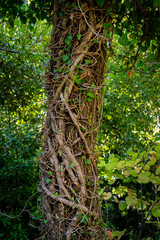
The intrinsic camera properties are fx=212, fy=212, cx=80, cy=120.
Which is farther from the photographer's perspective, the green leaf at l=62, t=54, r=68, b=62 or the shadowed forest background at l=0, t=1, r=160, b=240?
the shadowed forest background at l=0, t=1, r=160, b=240

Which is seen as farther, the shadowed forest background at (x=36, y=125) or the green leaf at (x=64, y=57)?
the shadowed forest background at (x=36, y=125)

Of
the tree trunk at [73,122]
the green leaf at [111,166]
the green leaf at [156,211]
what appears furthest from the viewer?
the tree trunk at [73,122]

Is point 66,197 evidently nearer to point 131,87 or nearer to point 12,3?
point 12,3

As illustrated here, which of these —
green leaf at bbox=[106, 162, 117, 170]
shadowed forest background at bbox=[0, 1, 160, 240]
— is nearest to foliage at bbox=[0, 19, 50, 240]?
shadowed forest background at bbox=[0, 1, 160, 240]

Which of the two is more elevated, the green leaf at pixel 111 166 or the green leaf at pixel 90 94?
the green leaf at pixel 90 94

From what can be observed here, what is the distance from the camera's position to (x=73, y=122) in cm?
168

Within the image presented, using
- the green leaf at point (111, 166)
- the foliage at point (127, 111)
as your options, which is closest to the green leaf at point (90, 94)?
the green leaf at point (111, 166)

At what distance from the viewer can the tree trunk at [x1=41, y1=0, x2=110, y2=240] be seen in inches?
61.1

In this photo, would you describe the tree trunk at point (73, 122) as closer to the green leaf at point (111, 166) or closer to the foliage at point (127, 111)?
the green leaf at point (111, 166)

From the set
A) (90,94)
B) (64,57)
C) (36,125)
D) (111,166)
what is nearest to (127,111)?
(36,125)

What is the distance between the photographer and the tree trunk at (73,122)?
61.1 inches

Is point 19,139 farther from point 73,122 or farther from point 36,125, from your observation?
point 73,122

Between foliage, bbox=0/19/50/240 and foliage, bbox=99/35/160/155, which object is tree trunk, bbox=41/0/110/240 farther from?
foliage, bbox=99/35/160/155

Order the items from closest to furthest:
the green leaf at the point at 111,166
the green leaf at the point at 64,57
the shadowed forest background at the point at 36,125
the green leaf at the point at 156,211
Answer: the green leaf at the point at 156,211 < the green leaf at the point at 111,166 < the green leaf at the point at 64,57 < the shadowed forest background at the point at 36,125
